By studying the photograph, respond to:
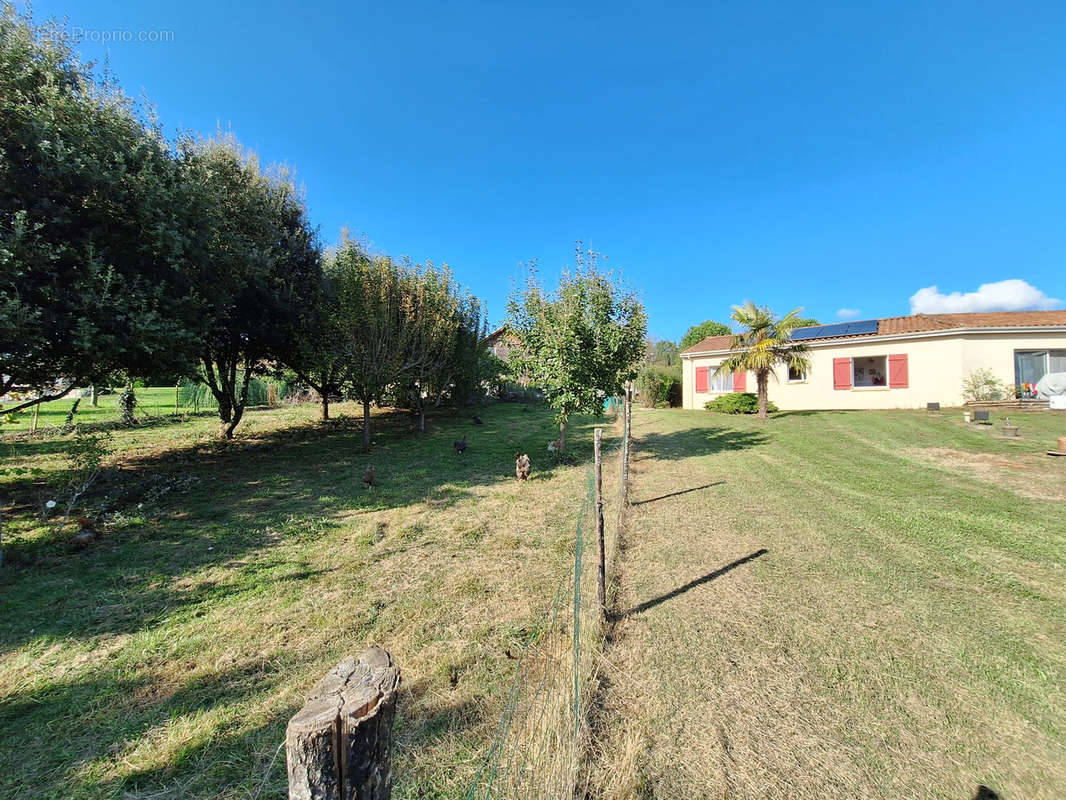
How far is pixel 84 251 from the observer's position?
18.2 ft

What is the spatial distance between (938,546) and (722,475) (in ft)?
12.3

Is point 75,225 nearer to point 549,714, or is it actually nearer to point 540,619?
point 540,619

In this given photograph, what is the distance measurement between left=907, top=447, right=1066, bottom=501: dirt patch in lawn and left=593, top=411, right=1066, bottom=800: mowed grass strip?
0.14m

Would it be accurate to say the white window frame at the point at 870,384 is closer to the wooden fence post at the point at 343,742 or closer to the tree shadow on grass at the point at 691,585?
the tree shadow on grass at the point at 691,585

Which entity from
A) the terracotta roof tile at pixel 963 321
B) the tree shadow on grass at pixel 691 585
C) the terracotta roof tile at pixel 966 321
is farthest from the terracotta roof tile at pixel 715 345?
the tree shadow on grass at pixel 691 585

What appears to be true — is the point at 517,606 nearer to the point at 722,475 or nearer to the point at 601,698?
the point at 601,698

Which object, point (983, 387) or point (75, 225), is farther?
point (983, 387)

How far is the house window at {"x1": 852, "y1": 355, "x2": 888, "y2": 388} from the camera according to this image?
18.4 metres

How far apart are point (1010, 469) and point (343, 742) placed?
1198 centimetres

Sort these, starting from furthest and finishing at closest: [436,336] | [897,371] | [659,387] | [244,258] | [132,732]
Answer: [659,387] → [897,371] → [436,336] → [244,258] → [132,732]

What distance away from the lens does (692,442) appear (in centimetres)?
1250

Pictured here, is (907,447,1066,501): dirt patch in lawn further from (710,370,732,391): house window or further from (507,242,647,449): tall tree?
(710,370,732,391): house window

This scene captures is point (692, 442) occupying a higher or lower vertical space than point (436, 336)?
lower

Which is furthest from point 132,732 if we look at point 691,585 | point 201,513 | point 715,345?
point 715,345
